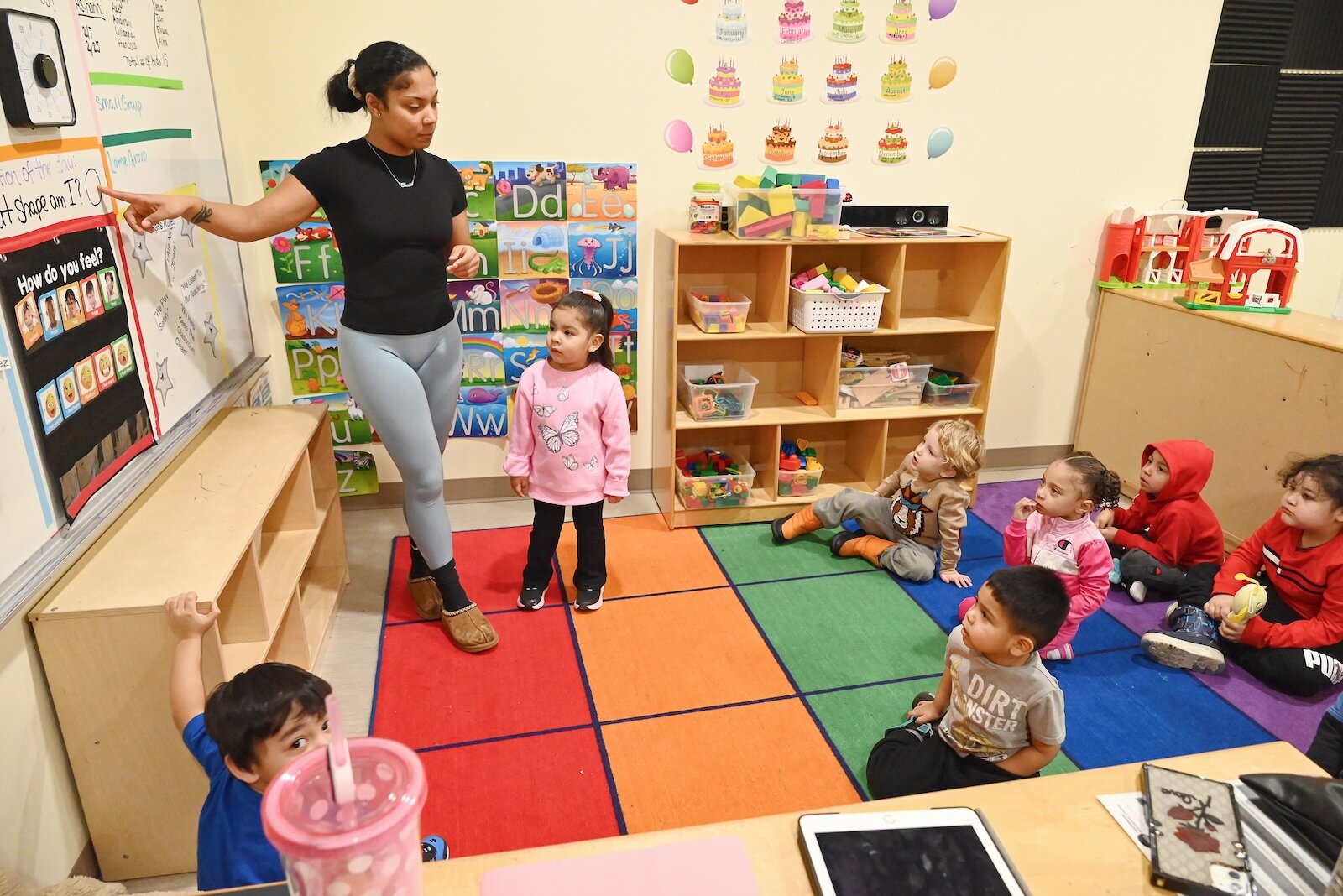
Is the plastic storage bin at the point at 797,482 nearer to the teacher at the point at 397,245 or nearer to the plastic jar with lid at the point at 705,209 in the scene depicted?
the plastic jar with lid at the point at 705,209

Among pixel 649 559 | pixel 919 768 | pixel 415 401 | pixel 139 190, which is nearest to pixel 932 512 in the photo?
pixel 649 559

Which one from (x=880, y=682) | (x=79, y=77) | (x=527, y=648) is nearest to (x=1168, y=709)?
(x=880, y=682)

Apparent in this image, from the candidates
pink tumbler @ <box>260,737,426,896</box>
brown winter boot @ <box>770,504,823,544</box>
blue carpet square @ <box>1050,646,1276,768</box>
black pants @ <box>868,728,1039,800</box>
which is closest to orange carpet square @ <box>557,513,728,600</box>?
brown winter boot @ <box>770,504,823,544</box>

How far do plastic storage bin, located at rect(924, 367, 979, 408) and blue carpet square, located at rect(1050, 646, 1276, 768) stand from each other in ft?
4.40

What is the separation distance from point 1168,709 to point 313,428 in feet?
8.97

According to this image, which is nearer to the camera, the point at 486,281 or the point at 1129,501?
the point at 486,281

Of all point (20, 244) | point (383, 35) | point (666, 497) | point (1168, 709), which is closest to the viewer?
point (20, 244)

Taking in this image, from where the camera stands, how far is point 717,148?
353 centimetres

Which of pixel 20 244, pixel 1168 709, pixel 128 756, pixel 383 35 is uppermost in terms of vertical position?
pixel 383 35

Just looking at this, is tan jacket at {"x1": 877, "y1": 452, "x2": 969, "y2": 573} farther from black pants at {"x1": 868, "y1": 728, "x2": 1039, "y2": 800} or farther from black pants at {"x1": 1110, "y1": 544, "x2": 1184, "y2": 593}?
black pants at {"x1": 868, "y1": 728, "x2": 1039, "y2": 800}

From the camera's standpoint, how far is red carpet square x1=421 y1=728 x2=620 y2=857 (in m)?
2.04

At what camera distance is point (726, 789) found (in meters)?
2.19

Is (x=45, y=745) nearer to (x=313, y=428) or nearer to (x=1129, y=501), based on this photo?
(x=313, y=428)

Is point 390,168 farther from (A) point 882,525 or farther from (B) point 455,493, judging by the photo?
(A) point 882,525
